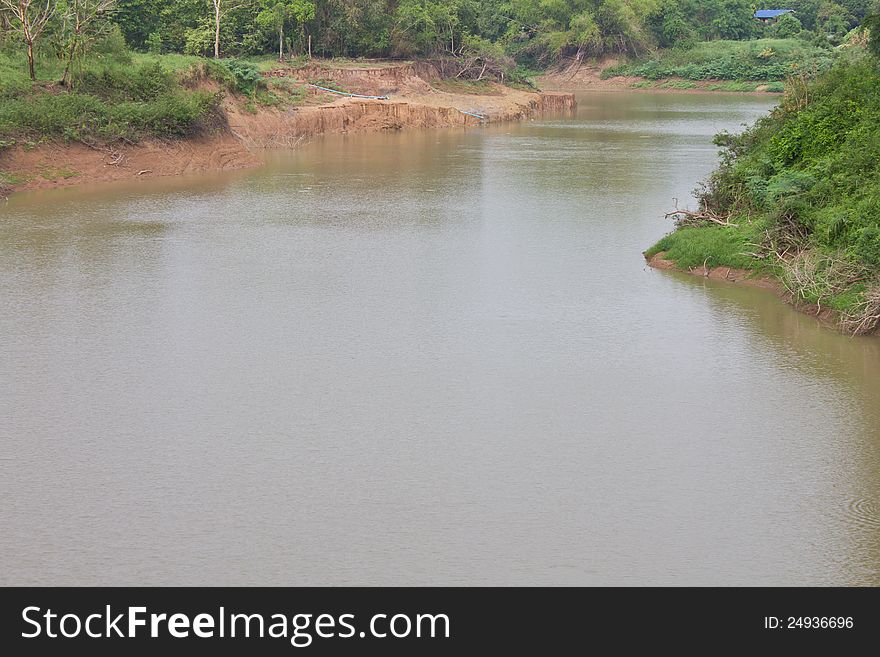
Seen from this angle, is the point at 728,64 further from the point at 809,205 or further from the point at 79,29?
the point at 809,205

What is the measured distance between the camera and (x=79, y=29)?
32.0m

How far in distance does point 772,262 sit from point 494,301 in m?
4.43

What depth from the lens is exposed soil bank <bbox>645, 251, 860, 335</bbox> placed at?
16.6 m

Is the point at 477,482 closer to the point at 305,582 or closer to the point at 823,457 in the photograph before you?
the point at 305,582

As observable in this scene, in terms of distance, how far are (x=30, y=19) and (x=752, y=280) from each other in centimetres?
2366

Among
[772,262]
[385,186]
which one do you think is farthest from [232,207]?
[772,262]

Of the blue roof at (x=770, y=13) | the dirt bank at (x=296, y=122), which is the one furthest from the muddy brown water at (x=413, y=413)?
the blue roof at (x=770, y=13)

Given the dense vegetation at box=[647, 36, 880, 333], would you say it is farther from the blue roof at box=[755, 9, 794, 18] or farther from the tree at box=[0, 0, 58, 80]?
the blue roof at box=[755, 9, 794, 18]

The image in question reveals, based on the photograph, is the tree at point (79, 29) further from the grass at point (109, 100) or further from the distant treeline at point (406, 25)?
the grass at point (109, 100)

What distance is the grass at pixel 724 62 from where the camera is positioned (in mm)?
70812

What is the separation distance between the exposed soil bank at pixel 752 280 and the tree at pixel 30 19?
18580 mm

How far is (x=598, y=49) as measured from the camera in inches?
3027

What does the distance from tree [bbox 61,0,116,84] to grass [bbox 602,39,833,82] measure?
148 feet

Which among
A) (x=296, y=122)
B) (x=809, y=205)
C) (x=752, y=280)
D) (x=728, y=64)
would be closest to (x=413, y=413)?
(x=752, y=280)
